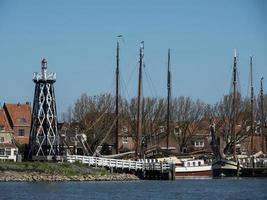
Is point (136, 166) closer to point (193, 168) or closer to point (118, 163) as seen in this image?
point (118, 163)

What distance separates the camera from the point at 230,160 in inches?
3912

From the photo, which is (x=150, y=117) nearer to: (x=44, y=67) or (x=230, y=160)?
(x=230, y=160)

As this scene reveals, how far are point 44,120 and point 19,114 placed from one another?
31.6 m

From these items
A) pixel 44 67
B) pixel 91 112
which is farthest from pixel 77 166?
pixel 91 112

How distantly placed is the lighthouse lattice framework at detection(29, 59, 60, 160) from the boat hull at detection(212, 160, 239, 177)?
21043 mm

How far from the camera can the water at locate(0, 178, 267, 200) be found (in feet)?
191

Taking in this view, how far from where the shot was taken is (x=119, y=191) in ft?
210

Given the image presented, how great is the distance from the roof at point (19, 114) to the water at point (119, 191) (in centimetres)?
4380

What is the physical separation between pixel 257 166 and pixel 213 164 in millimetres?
5368

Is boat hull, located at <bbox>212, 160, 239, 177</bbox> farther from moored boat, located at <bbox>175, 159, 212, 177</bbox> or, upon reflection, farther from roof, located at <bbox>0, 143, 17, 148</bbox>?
roof, located at <bbox>0, 143, 17, 148</bbox>

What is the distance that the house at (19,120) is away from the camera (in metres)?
117

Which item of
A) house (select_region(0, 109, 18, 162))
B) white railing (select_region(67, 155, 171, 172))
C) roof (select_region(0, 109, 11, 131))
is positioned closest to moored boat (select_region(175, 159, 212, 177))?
white railing (select_region(67, 155, 171, 172))

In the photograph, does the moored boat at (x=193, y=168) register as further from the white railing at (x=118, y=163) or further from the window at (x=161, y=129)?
the window at (x=161, y=129)

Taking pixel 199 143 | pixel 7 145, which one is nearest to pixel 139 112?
pixel 7 145
